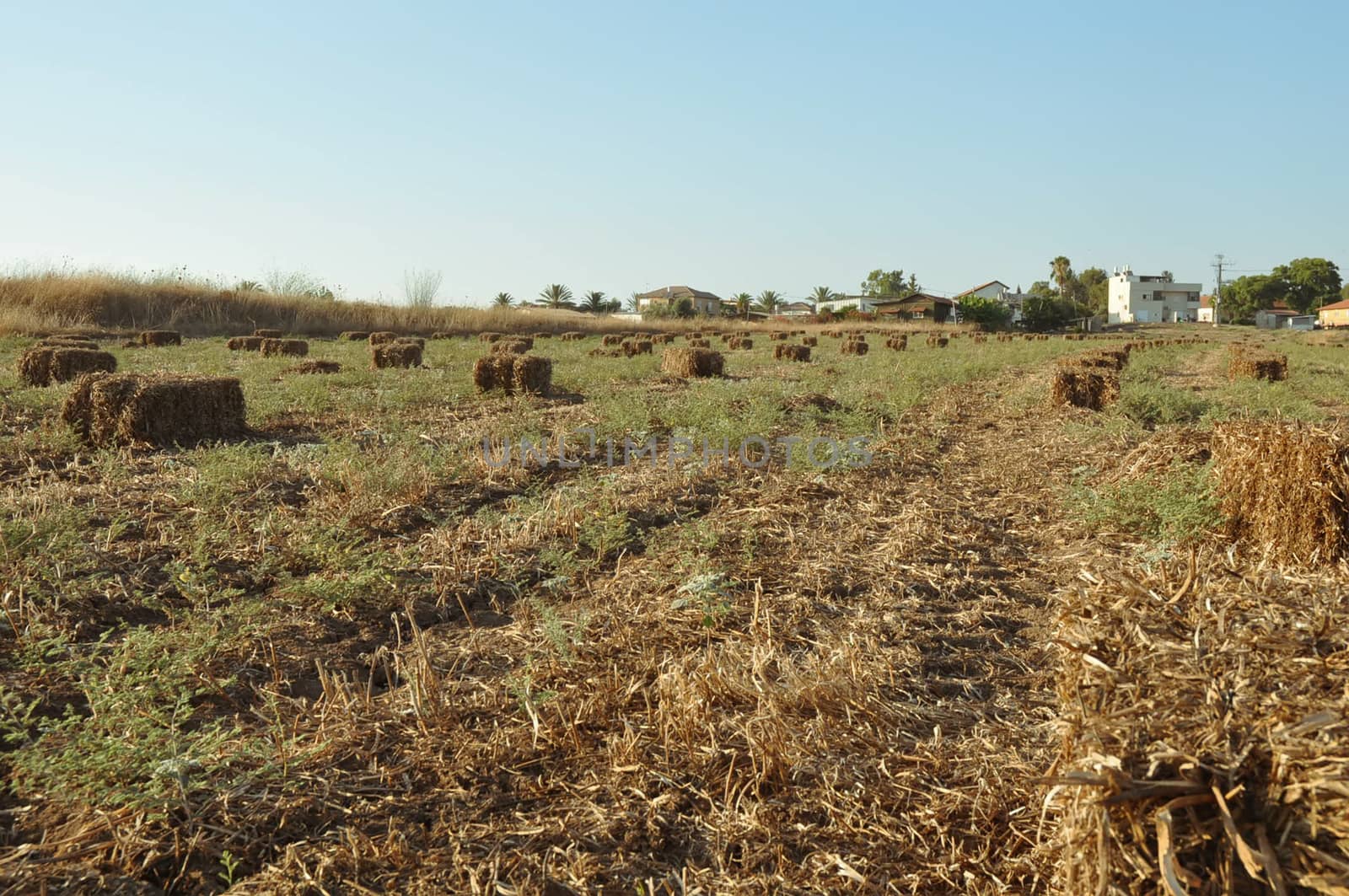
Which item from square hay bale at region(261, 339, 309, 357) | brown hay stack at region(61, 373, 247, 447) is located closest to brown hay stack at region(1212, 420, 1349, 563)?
brown hay stack at region(61, 373, 247, 447)

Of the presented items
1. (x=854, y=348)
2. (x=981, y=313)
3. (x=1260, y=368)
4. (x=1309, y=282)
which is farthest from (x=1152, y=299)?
(x=1260, y=368)

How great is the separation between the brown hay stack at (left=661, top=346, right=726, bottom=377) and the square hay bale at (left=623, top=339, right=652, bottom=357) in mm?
6242

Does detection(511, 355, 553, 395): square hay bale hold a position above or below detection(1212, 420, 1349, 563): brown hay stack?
above

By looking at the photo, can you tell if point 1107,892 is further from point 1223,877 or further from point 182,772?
point 182,772

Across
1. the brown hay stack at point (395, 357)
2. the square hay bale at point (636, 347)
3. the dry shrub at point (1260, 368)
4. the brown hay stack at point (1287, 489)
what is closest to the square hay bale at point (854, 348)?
the square hay bale at point (636, 347)

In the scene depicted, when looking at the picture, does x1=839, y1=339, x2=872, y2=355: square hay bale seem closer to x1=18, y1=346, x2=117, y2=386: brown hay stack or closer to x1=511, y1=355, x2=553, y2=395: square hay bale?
x1=511, y1=355, x2=553, y2=395: square hay bale

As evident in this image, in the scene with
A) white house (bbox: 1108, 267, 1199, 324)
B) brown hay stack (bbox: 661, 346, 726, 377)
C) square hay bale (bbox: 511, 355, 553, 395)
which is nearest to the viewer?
square hay bale (bbox: 511, 355, 553, 395)

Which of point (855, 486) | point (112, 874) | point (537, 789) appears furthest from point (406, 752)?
point (855, 486)

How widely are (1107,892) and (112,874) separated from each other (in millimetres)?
2633

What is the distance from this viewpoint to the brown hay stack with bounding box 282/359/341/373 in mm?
14836

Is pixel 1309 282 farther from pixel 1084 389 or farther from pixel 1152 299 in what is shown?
pixel 1084 389

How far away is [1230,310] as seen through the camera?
93188 millimetres

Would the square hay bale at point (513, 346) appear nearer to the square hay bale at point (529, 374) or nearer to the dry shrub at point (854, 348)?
the square hay bale at point (529, 374)

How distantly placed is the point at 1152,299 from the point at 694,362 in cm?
10694
